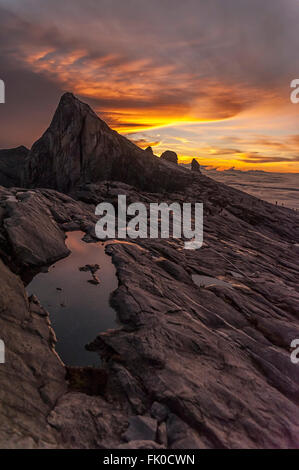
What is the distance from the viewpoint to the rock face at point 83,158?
8200 cm

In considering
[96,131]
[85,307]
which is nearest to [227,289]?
[85,307]

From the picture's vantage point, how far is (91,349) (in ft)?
53.4

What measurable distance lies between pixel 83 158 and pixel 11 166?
48.2m

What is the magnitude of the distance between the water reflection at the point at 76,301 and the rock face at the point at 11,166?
86.8 m

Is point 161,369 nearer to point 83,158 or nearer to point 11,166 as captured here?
point 83,158

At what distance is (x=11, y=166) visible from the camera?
361 feet

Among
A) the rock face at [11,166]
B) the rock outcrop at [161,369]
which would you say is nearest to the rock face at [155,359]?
the rock outcrop at [161,369]

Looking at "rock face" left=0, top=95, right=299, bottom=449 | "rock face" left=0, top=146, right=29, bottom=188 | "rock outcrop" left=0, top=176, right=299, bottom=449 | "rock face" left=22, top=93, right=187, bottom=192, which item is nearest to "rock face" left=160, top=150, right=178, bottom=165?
"rock face" left=22, top=93, right=187, bottom=192

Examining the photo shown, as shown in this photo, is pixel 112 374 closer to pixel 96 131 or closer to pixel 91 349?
pixel 91 349

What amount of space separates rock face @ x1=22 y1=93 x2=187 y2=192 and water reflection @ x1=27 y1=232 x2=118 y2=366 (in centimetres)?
5947

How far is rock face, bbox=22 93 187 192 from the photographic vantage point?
8200cm

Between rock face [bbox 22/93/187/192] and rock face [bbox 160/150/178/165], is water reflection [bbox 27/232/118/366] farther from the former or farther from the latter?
rock face [bbox 160/150/178/165]

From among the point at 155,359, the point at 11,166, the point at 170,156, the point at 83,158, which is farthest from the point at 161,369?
the point at 170,156
